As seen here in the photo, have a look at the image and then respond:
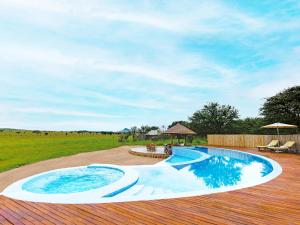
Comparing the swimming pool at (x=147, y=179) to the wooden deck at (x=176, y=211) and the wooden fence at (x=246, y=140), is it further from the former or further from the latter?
the wooden fence at (x=246, y=140)

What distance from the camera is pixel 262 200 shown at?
4.61 metres

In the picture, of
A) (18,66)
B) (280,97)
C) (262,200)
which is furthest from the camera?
(280,97)

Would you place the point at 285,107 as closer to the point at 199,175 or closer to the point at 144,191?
the point at 199,175

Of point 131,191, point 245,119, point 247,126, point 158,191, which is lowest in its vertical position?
point 158,191

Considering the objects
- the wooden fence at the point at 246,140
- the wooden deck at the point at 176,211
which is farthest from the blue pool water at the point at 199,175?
the wooden fence at the point at 246,140

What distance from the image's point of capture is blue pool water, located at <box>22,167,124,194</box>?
8.11 m

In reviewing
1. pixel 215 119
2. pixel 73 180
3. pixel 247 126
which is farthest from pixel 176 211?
pixel 247 126

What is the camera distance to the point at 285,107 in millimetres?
25562

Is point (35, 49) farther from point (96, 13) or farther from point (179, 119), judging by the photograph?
point (179, 119)

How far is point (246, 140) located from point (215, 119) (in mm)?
10371

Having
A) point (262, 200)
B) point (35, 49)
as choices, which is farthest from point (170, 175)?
point (35, 49)

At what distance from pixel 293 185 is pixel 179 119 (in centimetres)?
3167

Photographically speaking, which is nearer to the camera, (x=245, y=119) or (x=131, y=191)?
(x=131, y=191)

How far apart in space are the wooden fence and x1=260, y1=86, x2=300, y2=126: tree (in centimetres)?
856
